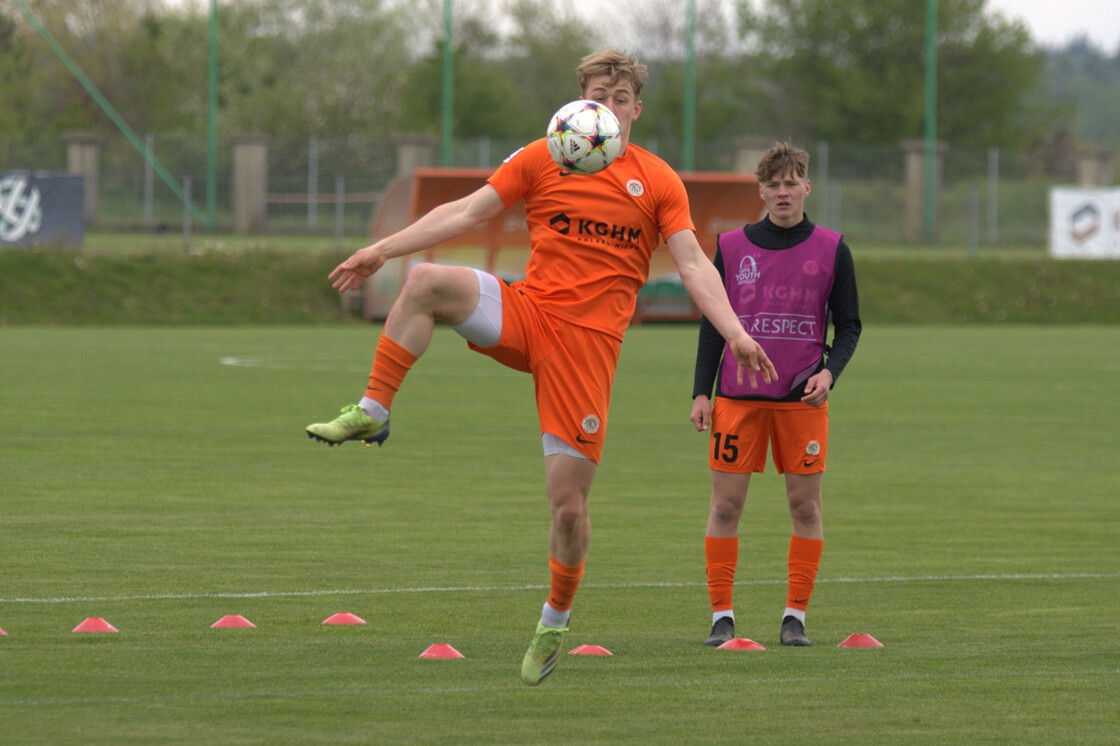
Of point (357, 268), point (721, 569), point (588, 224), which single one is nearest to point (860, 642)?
point (721, 569)

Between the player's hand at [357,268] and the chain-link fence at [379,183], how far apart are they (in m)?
38.6

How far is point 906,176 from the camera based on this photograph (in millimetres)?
52625

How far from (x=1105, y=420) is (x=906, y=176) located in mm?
35240

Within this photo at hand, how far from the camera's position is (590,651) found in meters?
7.11

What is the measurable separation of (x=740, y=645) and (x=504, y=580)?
6.48ft

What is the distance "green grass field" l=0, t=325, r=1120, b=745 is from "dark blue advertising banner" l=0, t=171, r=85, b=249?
17621 mm

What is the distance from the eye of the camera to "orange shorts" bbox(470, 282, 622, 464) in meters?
6.57

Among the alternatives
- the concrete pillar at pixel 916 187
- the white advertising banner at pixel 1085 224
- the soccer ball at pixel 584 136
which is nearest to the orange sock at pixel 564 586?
the soccer ball at pixel 584 136

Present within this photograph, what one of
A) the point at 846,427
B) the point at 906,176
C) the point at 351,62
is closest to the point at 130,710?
the point at 846,427

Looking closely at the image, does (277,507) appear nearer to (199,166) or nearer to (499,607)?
(499,607)

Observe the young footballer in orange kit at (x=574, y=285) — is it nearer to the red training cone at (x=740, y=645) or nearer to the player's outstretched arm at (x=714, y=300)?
the player's outstretched arm at (x=714, y=300)

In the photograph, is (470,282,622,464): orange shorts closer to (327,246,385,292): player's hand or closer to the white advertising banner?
(327,246,385,292): player's hand

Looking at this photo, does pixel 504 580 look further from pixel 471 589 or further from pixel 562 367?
pixel 562 367

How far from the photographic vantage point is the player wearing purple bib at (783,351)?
7.46 m
